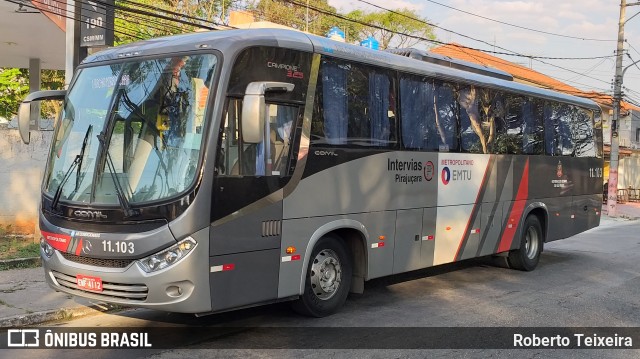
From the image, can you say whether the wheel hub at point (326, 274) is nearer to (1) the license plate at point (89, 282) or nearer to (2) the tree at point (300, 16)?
(1) the license plate at point (89, 282)

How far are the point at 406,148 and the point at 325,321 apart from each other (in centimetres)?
262

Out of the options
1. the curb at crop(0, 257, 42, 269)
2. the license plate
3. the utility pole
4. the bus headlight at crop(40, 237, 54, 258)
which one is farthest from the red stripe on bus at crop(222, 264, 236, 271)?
the utility pole

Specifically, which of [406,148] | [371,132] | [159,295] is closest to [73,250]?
[159,295]

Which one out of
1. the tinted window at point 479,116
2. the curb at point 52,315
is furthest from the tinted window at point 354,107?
the curb at point 52,315

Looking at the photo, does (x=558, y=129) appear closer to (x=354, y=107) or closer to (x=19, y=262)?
(x=354, y=107)

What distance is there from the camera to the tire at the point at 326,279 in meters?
6.71

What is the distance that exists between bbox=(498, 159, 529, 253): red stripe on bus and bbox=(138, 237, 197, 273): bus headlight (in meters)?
6.50

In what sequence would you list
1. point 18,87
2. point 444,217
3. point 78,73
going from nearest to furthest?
point 78,73 → point 444,217 → point 18,87

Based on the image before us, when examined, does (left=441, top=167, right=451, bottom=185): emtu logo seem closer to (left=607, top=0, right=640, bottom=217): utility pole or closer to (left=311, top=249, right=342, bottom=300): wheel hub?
(left=311, top=249, right=342, bottom=300): wheel hub

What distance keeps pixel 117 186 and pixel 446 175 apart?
197 inches

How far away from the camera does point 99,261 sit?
559cm

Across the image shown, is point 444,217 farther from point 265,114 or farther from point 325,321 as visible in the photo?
point 265,114

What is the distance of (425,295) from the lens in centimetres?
845

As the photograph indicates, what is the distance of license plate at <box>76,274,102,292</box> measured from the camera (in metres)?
5.55
